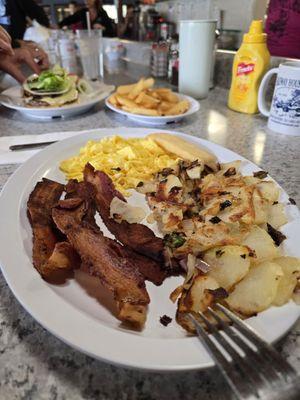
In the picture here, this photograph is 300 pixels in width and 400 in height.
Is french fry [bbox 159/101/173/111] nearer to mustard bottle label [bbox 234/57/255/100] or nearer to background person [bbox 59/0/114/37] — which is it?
mustard bottle label [bbox 234/57/255/100]

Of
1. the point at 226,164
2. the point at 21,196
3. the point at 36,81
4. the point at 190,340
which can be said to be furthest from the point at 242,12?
the point at 190,340

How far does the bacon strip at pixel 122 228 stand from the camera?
60 centimetres

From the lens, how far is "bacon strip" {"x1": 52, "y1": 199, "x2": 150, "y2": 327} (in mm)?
471

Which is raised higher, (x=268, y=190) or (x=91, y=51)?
(x=91, y=51)

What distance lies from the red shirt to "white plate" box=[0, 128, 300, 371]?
1.53 meters

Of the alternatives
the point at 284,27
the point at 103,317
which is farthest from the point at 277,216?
the point at 284,27

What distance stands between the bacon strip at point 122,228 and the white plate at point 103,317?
0.07 m

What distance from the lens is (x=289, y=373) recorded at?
328mm

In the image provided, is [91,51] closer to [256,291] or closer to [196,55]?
[196,55]

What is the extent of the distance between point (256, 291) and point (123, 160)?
659mm

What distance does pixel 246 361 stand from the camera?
348 millimetres

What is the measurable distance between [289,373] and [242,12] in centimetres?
222

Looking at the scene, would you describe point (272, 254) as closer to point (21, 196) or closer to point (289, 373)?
point (289, 373)

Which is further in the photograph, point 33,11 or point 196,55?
point 33,11
